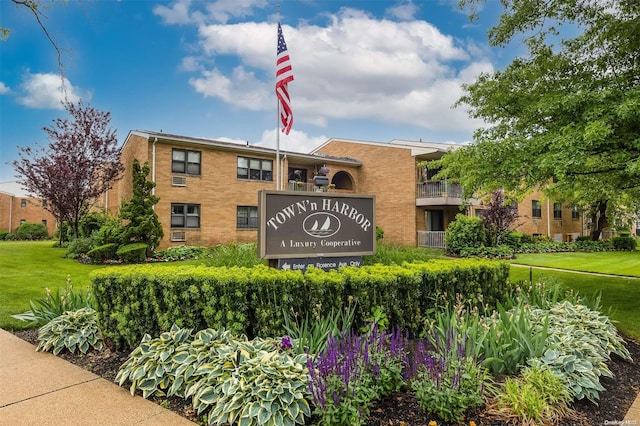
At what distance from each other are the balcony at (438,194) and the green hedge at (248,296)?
55.9ft

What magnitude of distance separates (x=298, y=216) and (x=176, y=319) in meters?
2.40

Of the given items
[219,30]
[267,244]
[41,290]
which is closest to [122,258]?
[41,290]

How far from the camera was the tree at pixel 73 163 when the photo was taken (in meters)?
18.4

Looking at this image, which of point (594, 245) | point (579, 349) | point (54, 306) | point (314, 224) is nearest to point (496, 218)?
point (594, 245)

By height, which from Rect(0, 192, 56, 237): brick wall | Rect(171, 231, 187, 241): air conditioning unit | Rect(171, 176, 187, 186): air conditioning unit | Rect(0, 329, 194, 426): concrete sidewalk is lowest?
Rect(0, 329, 194, 426): concrete sidewalk

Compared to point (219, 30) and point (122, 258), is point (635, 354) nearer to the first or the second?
point (219, 30)

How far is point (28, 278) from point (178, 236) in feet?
29.1

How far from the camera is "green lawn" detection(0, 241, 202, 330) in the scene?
7.22m

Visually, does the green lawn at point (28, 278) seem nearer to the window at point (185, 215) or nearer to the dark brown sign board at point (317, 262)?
the dark brown sign board at point (317, 262)

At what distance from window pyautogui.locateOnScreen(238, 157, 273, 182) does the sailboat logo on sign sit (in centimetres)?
1609

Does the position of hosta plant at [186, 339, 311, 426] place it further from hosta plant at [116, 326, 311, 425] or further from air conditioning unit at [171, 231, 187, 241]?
air conditioning unit at [171, 231, 187, 241]

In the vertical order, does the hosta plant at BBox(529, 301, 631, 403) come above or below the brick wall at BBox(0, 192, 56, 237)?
below

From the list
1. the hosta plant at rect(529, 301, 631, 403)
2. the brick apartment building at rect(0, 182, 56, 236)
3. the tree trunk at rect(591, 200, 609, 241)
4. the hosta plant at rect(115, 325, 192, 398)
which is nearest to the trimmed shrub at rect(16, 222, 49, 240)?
the brick apartment building at rect(0, 182, 56, 236)

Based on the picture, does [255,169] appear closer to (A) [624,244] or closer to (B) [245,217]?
(B) [245,217]
